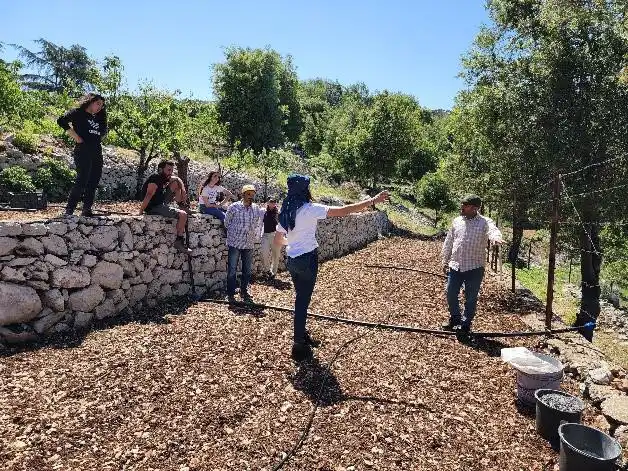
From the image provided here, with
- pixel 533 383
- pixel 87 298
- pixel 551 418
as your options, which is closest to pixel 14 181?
pixel 87 298

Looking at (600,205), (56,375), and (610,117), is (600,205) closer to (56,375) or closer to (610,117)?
(610,117)

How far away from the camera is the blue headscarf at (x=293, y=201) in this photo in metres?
4.83

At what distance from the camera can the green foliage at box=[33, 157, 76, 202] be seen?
11.4 meters

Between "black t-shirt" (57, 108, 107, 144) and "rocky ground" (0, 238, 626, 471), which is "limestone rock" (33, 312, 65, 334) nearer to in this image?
"rocky ground" (0, 238, 626, 471)

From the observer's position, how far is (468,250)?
595 centimetres

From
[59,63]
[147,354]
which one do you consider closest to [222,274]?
[147,354]

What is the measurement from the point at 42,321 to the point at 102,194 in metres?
9.62

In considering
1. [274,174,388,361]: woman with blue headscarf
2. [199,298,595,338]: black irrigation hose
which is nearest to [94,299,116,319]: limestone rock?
[199,298,595,338]: black irrigation hose

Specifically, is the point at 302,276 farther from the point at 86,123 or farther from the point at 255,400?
the point at 86,123

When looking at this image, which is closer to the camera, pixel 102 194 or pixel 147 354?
pixel 147 354

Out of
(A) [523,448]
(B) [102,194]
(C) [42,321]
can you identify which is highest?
(B) [102,194]

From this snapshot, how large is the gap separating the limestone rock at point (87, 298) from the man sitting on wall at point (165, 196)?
1.62 m

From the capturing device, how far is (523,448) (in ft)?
12.4

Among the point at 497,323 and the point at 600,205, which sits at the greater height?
the point at 600,205
